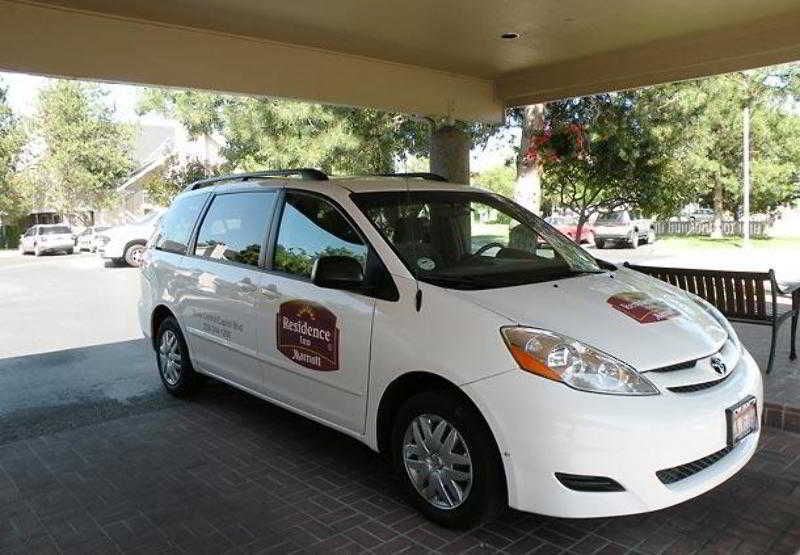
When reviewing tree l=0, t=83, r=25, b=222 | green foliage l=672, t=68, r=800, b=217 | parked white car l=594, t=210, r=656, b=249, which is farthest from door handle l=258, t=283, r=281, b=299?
tree l=0, t=83, r=25, b=222

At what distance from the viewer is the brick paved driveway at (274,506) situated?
11.0 feet

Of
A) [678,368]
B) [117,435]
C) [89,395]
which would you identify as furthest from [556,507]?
[89,395]

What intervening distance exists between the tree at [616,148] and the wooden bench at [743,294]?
282 centimetres

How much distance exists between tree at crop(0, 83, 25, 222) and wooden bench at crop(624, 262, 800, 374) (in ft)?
125

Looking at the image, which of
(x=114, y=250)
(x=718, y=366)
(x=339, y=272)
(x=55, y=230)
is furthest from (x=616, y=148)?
(x=55, y=230)

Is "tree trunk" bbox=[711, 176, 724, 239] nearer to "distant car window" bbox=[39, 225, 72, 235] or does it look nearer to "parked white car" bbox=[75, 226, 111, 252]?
"parked white car" bbox=[75, 226, 111, 252]

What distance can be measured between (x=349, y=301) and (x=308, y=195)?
964mm

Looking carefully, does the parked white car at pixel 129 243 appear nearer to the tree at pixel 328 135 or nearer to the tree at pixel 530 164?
the tree at pixel 328 135

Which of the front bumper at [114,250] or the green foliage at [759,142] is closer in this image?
the front bumper at [114,250]

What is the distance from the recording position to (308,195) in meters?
4.46

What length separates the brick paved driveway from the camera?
337cm

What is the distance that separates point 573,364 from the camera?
3.06 metres

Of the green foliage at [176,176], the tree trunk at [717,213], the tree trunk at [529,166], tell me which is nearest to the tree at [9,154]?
the green foliage at [176,176]

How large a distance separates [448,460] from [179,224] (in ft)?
12.1
